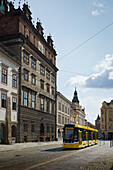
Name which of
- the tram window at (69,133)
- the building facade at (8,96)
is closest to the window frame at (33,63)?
the building facade at (8,96)

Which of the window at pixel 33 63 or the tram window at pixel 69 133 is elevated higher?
the window at pixel 33 63

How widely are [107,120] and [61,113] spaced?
34.4 m

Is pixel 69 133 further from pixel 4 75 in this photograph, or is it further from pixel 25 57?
pixel 25 57

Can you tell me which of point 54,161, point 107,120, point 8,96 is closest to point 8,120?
point 8,96

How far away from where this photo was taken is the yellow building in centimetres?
9231

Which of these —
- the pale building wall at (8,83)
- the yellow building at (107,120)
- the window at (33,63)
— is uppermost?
the window at (33,63)

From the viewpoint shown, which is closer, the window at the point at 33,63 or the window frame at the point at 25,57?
the window frame at the point at 25,57

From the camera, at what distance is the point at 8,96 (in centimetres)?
3422

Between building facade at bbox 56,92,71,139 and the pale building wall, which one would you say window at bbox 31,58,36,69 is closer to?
the pale building wall

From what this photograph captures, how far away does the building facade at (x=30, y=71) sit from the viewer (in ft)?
127

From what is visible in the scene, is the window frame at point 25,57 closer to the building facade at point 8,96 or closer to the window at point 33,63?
the window at point 33,63

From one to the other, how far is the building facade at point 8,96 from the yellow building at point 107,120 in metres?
62.3

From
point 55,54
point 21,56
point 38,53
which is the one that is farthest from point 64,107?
point 21,56

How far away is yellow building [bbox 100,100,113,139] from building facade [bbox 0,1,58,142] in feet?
144
